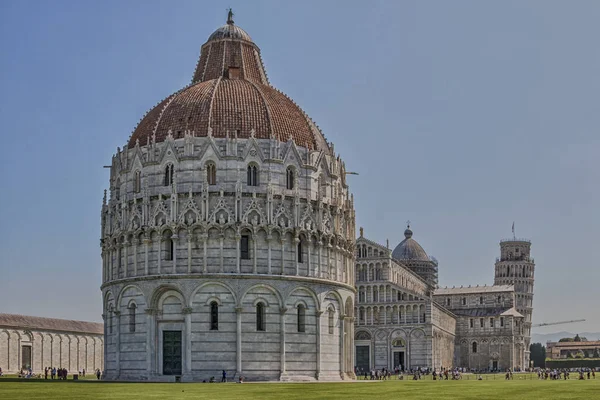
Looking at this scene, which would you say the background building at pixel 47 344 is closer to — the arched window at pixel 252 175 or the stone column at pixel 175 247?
the stone column at pixel 175 247

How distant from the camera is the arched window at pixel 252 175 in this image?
2808 inches

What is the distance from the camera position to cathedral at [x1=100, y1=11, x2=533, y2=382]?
2709 inches

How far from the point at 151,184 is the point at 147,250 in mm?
5187

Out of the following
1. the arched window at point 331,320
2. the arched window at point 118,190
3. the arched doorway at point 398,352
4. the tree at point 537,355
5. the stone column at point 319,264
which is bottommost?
the tree at point 537,355

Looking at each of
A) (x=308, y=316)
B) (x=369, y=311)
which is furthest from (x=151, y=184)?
(x=369, y=311)

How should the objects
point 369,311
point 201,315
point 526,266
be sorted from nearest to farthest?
point 201,315, point 369,311, point 526,266

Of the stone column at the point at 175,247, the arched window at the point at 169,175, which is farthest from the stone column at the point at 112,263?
the arched window at the point at 169,175

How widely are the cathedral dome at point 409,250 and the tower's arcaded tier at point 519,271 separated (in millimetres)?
30504

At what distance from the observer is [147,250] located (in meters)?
70.5

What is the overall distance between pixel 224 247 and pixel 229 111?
1123 cm

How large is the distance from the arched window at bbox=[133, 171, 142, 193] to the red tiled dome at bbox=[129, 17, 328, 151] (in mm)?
3010

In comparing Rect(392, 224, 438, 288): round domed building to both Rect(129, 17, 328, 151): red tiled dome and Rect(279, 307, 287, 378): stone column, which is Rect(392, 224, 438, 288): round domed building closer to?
Rect(129, 17, 328, 151): red tiled dome

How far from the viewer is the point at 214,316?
6888 cm

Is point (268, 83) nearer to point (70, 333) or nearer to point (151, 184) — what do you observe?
point (151, 184)
